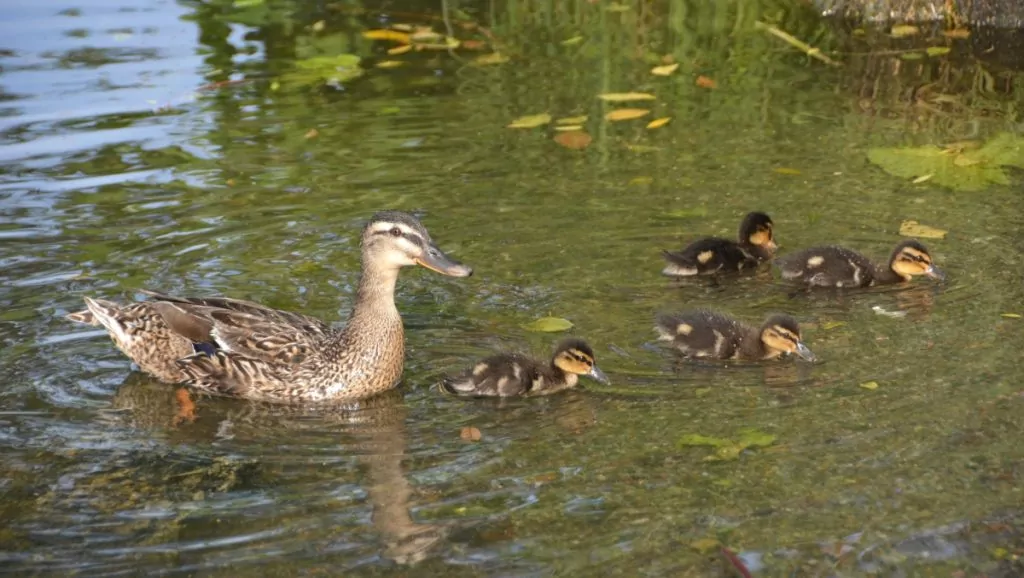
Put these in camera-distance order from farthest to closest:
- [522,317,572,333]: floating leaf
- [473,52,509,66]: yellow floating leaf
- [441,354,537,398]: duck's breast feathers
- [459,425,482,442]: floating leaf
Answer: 1. [473,52,509,66]: yellow floating leaf
2. [522,317,572,333]: floating leaf
3. [441,354,537,398]: duck's breast feathers
4. [459,425,482,442]: floating leaf

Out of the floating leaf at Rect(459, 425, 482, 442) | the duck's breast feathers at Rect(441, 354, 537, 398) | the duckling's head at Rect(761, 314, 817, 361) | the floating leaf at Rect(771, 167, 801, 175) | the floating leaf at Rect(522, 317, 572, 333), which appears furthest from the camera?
the floating leaf at Rect(771, 167, 801, 175)

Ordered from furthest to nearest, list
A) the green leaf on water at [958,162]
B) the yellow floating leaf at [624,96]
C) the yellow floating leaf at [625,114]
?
the yellow floating leaf at [624,96] → the yellow floating leaf at [625,114] → the green leaf on water at [958,162]

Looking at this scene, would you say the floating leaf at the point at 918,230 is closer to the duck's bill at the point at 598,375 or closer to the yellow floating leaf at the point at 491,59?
the duck's bill at the point at 598,375

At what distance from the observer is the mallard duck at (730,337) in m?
5.40

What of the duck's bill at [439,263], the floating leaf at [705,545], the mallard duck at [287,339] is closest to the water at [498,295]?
the floating leaf at [705,545]

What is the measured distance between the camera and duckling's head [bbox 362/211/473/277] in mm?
5461

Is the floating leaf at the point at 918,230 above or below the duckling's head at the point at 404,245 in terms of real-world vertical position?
below

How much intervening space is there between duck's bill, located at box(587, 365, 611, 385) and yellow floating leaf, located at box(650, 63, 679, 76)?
4131 millimetres

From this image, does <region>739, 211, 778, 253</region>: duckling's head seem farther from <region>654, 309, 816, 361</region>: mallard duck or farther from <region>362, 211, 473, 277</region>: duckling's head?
<region>362, 211, 473, 277</region>: duckling's head


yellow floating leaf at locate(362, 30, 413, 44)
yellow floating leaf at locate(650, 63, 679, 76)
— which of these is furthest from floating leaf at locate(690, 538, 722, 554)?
yellow floating leaf at locate(362, 30, 413, 44)

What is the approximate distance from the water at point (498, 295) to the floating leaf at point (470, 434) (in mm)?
54

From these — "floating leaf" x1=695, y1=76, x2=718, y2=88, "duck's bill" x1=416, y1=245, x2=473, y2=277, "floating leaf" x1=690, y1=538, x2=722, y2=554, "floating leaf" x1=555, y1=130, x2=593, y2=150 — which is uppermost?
"duck's bill" x1=416, y1=245, x2=473, y2=277

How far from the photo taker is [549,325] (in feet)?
19.2

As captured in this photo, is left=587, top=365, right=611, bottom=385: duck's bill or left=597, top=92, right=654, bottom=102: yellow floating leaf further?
left=597, top=92, right=654, bottom=102: yellow floating leaf
